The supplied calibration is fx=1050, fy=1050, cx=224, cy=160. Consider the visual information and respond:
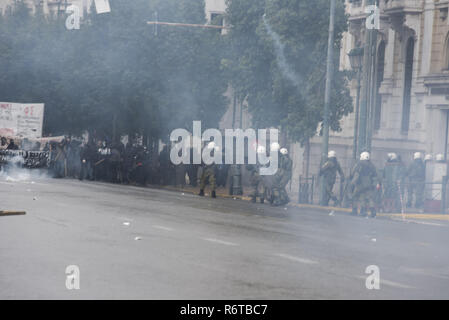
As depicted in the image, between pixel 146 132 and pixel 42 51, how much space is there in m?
8.91

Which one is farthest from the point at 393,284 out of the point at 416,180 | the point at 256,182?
the point at 416,180

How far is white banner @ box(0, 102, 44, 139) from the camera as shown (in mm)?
38625

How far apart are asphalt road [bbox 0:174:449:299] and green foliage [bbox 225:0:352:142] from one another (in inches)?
417

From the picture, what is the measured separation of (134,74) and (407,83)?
12.4 m

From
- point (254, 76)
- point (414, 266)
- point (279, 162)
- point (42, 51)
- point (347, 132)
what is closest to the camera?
point (414, 266)

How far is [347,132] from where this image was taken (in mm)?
41656

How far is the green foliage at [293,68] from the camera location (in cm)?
3266

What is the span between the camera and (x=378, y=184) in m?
26.4

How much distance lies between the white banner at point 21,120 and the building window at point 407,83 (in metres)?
13.3
